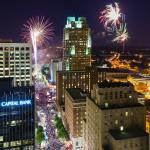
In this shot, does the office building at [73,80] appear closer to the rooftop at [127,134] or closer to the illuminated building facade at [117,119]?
the illuminated building facade at [117,119]

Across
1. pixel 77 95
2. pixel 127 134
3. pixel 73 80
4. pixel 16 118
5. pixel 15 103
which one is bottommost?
pixel 127 134

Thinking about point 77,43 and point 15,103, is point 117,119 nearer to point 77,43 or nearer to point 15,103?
point 15,103

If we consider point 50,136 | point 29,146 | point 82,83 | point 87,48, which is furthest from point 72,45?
point 29,146

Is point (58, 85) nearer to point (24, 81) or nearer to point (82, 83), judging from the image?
point (82, 83)

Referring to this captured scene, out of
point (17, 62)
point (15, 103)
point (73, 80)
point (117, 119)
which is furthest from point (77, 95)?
point (117, 119)

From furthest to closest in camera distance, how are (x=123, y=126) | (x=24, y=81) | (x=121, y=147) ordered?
(x=24, y=81) < (x=123, y=126) < (x=121, y=147)

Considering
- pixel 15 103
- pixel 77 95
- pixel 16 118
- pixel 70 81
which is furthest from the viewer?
pixel 70 81

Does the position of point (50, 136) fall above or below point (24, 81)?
below
